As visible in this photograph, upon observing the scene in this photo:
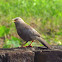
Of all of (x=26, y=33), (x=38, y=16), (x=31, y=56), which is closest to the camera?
(x=31, y=56)

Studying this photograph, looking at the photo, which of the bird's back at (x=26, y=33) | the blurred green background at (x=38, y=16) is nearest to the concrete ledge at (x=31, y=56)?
the bird's back at (x=26, y=33)

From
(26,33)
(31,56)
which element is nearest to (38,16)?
(26,33)

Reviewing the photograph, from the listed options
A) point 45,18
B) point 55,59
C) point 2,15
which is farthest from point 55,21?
point 55,59

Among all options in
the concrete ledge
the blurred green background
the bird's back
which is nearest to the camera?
the concrete ledge

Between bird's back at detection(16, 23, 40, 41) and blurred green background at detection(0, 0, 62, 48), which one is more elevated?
blurred green background at detection(0, 0, 62, 48)

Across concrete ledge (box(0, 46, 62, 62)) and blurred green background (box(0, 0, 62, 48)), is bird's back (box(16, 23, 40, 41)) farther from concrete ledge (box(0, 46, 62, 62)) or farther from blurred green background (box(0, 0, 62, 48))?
blurred green background (box(0, 0, 62, 48))

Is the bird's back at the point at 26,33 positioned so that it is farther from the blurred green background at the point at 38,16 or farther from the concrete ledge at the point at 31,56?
the blurred green background at the point at 38,16

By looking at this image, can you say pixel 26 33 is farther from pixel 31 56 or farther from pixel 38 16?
pixel 38 16

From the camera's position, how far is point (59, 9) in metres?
7.54

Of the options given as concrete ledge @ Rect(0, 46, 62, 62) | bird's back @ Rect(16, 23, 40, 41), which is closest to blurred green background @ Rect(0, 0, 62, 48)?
bird's back @ Rect(16, 23, 40, 41)

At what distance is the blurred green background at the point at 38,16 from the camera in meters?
6.68

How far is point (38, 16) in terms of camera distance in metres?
7.14

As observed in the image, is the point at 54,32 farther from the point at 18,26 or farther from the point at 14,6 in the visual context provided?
the point at 18,26

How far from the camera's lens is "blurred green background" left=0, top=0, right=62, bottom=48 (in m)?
6.68
